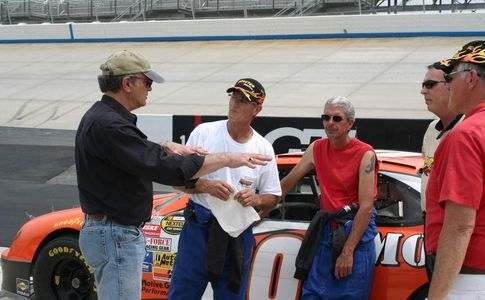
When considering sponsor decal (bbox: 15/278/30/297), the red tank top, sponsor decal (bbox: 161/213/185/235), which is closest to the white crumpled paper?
the red tank top

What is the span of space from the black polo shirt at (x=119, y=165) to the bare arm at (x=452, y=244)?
4.16ft

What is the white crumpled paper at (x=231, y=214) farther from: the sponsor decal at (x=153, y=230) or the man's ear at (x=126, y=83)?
the sponsor decal at (x=153, y=230)

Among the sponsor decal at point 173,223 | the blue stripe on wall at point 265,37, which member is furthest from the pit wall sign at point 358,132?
the blue stripe on wall at point 265,37

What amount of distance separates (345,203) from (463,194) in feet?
5.52

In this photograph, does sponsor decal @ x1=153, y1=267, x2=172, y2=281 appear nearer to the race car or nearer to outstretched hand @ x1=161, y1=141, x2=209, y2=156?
the race car

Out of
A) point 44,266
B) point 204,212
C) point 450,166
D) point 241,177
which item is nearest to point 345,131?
point 241,177

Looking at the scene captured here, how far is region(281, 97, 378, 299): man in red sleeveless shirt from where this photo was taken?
3.73m

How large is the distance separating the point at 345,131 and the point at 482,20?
19345 mm

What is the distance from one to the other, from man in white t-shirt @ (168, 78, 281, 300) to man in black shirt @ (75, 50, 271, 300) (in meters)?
0.43

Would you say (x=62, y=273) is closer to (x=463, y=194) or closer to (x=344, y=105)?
(x=344, y=105)

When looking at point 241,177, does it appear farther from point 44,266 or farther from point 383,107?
point 383,107

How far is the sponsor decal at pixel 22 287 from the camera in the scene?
504cm

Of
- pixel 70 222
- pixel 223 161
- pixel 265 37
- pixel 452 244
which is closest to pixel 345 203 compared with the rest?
pixel 223 161

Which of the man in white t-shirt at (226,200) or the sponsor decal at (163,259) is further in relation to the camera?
the sponsor decal at (163,259)
